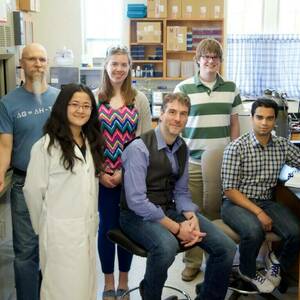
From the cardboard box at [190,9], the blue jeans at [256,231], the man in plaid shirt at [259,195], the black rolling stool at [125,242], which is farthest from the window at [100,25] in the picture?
the black rolling stool at [125,242]

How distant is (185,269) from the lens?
304 centimetres

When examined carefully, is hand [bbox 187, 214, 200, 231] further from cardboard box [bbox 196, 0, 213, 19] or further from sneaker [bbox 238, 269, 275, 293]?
cardboard box [bbox 196, 0, 213, 19]

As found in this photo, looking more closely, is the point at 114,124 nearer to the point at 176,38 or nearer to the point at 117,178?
the point at 117,178

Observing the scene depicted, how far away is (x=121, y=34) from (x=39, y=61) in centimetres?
388

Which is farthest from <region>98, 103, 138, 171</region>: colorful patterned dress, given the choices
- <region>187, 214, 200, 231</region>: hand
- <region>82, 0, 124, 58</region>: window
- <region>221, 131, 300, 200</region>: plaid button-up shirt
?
<region>82, 0, 124, 58</region>: window

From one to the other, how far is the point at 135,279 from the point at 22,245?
1.01m

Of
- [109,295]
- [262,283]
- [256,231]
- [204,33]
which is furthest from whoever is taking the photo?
[204,33]

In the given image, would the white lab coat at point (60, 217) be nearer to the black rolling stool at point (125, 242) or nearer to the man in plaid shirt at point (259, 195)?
the black rolling stool at point (125, 242)

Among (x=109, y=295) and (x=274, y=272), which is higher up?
(x=274, y=272)

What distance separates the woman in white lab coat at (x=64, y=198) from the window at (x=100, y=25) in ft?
14.0

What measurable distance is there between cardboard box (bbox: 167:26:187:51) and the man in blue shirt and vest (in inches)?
135

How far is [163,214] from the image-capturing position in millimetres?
2270

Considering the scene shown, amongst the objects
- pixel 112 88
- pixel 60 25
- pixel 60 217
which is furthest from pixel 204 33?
pixel 60 217

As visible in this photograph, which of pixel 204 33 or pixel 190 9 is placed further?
pixel 204 33
